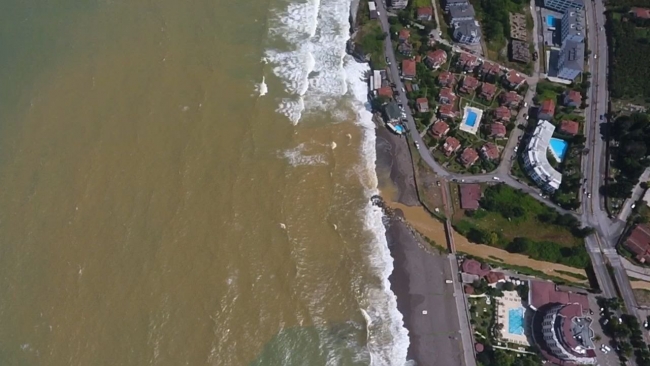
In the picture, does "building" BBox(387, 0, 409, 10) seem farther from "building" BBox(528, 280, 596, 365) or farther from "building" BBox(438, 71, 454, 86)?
"building" BBox(528, 280, 596, 365)

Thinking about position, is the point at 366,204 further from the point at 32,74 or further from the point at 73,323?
the point at 32,74

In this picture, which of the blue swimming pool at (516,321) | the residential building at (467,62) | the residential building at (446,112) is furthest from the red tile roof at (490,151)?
the blue swimming pool at (516,321)

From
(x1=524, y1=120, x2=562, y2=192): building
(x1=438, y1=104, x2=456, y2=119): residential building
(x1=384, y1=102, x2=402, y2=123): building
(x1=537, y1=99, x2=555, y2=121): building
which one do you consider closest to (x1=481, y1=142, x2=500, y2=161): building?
(x1=524, y1=120, x2=562, y2=192): building

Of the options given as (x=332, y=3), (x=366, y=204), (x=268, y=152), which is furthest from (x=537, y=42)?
(x=268, y=152)

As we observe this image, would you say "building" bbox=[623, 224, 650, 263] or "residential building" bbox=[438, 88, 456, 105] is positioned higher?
"residential building" bbox=[438, 88, 456, 105]

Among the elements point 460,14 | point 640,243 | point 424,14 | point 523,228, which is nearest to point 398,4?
point 424,14

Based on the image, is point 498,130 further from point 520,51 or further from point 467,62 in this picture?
point 520,51
